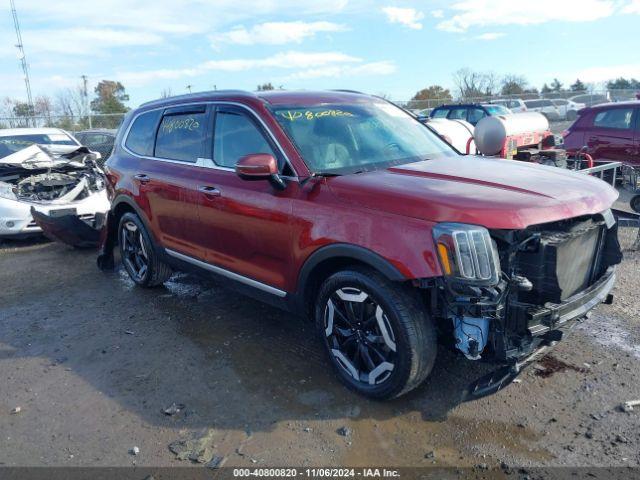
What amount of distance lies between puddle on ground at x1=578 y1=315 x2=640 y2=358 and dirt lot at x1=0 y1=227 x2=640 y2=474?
0.01 metres

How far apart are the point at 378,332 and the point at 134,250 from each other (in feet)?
11.5

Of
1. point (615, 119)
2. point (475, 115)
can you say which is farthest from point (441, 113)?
point (615, 119)

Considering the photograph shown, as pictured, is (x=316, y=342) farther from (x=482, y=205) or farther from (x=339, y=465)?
(x=482, y=205)

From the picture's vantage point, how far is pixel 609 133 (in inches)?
397

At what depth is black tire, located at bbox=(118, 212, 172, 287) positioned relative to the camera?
5441 millimetres

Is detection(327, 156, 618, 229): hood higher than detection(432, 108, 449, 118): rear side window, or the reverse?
detection(432, 108, 449, 118): rear side window

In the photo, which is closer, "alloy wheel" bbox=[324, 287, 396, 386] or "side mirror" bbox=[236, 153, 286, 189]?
"alloy wheel" bbox=[324, 287, 396, 386]

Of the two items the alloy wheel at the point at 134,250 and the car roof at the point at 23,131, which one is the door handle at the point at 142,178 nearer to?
the alloy wheel at the point at 134,250

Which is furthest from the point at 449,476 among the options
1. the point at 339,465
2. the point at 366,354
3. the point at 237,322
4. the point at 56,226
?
the point at 56,226

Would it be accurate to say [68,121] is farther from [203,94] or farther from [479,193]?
[479,193]

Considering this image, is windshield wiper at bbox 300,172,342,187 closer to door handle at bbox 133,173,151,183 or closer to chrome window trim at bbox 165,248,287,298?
chrome window trim at bbox 165,248,287,298

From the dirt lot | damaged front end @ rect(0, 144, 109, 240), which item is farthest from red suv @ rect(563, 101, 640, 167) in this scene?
damaged front end @ rect(0, 144, 109, 240)

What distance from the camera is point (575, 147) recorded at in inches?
414

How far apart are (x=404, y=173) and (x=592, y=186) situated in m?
1.23
